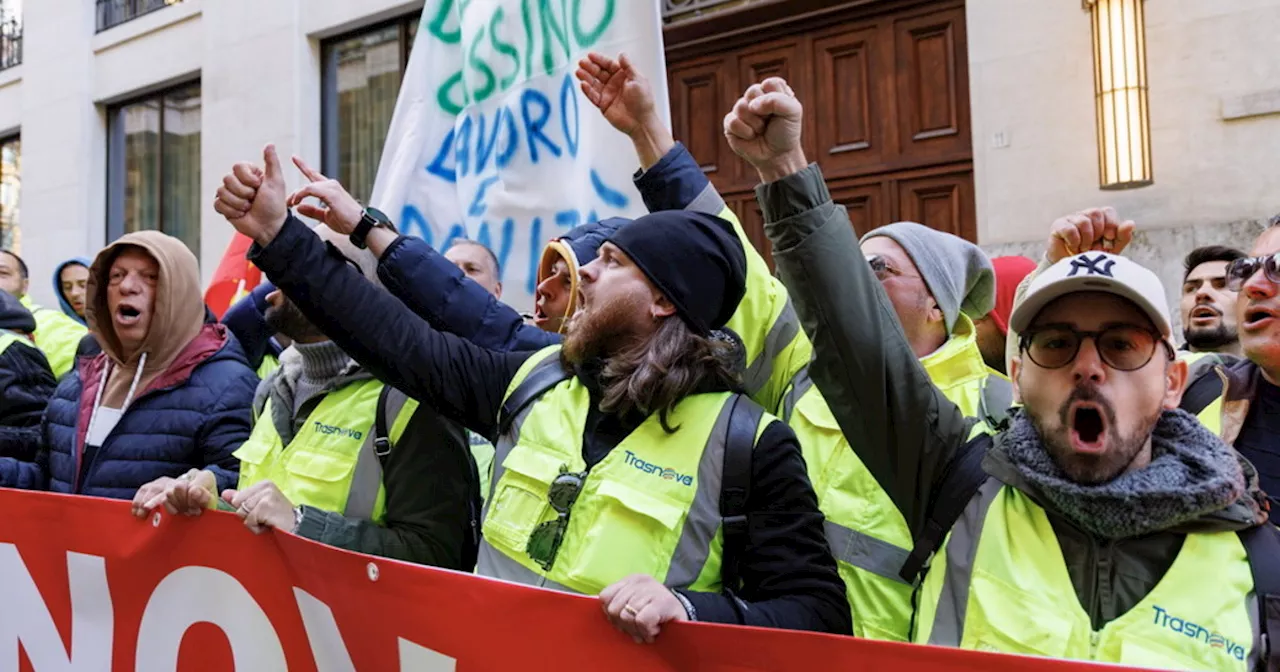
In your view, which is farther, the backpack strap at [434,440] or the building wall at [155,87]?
the building wall at [155,87]

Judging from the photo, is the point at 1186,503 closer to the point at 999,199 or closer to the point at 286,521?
the point at 286,521

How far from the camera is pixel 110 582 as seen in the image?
2.77 meters

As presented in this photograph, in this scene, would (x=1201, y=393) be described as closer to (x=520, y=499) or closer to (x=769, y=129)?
(x=769, y=129)

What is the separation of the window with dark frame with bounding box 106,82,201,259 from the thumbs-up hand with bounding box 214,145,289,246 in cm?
1029

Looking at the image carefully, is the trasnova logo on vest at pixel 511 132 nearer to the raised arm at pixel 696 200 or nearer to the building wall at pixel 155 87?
the raised arm at pixel 696 200

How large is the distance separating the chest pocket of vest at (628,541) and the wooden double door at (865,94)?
18.5ft

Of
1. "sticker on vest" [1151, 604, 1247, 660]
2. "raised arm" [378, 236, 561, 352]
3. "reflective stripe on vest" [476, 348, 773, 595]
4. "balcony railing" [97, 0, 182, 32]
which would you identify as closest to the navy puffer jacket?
"raised arm" [378, 236, 561, 352]

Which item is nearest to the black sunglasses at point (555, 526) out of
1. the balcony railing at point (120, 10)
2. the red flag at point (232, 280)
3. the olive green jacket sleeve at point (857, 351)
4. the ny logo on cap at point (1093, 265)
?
the olive green jacket sleeve at point (857, 351)

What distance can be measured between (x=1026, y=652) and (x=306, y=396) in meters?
1.83

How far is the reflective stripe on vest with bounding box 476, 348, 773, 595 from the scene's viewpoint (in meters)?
2.01

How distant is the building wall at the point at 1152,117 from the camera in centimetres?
591

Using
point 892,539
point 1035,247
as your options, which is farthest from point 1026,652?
point 1035,247

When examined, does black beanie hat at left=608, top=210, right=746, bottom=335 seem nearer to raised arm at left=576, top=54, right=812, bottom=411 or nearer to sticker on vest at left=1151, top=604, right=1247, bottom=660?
raised arm at left=576, top=54, right=812, bottom=411

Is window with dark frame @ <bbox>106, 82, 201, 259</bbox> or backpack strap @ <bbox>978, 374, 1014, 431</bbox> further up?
window with dark frame @ <bbox>106, 82, 201, 259</bbox>
